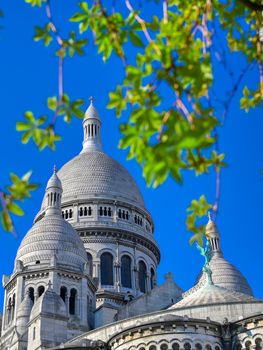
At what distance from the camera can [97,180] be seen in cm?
6556

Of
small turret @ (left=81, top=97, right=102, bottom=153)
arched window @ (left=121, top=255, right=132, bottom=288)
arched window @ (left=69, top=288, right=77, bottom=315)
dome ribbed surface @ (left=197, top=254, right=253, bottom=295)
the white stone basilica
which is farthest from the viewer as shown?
small turret @ (left=81, top=97, right=102, bottom=153)

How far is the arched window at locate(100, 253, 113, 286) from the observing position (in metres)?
59.8

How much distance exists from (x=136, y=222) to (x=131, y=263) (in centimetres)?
443

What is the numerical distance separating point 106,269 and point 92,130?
61.3ft

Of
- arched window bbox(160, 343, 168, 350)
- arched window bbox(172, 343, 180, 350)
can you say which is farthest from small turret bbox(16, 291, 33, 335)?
arched window bbox(172, 343, 180, 350)

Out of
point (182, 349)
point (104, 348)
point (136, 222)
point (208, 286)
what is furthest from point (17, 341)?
point (136, 222)

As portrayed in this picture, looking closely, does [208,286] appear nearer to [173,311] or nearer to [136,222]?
[173,311]

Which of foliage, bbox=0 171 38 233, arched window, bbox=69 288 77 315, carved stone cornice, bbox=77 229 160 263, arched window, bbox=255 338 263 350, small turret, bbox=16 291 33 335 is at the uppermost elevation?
carved stone cornice, bbox=77 229 160 263

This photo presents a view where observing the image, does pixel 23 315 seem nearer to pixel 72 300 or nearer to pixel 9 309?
pixel 72 300

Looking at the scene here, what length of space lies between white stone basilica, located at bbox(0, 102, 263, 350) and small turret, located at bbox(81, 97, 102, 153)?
0.13 meters

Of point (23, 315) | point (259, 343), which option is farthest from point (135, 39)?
point (23, 315)

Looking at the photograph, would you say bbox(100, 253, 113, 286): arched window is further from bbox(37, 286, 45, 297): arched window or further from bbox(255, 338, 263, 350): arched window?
bbox(255, 338, 263, 350): arched window

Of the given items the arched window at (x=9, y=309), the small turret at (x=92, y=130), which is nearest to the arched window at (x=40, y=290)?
the arched window at (x=9, y=309)

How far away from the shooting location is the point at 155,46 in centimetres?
674
